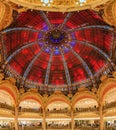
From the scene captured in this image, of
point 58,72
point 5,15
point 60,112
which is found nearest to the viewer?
point 5,15

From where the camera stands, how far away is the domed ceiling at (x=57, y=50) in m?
33.2

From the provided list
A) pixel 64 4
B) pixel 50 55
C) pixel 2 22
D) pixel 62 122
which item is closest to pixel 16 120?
pixel 62 122

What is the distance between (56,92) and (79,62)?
5601 millimetres

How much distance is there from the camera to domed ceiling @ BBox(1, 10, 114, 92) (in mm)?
33156

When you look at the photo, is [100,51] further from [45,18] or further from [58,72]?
[45,18]

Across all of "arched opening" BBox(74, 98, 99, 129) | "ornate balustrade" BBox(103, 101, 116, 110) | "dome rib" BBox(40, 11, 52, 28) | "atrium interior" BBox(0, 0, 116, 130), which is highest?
"dome rib" BBox(40, 11, 52, 28)

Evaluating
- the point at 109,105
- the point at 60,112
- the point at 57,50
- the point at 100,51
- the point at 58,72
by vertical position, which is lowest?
the point at 60,112

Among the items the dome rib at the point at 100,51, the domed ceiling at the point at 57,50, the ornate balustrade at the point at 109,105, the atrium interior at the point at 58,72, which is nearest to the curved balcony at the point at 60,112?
the atrium interior at the point at 58,72

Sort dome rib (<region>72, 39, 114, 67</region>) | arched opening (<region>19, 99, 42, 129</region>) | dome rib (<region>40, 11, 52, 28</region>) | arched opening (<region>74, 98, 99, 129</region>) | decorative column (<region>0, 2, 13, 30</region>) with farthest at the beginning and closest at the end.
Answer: arched opening (<region>19, 99, 42, 129</region>) → arched opening (<region>74, 98, 99, 129</region>) → dome rib (<region>72, 39, 114, 67</region>) → dome rib (<region>40, 11, 52, 28</region>) → decorative column (<region>0, 2, 13, 30</region>)

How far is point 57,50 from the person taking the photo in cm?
3934

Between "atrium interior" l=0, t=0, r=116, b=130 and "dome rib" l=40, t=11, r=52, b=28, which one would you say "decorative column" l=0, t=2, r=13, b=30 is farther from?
"dome rib" l=40, t=11, r=52, b=28

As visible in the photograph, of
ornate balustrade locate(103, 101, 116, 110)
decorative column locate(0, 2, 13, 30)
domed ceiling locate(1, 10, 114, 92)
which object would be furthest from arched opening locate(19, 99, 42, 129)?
decorative column locate(0, 2, 13, 30)

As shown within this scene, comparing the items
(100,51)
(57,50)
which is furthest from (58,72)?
(100,51)

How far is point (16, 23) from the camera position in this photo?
31.6m
